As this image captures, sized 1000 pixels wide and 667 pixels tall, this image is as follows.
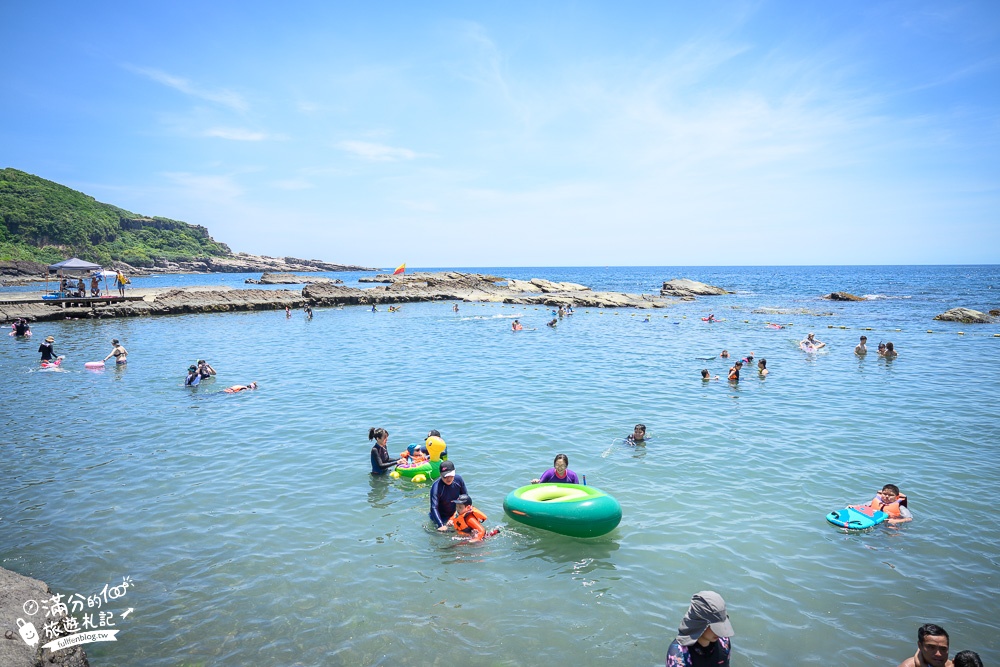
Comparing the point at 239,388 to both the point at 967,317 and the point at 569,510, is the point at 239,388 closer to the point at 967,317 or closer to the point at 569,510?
the point at 569,510

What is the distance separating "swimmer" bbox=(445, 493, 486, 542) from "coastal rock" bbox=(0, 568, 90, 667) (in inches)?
189

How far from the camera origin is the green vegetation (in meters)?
103

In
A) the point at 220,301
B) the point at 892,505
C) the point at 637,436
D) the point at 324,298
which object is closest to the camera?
the point at 892,505

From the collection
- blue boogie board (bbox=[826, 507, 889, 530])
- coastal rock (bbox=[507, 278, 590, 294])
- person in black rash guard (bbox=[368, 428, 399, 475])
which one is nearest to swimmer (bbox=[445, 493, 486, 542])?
person in black rash guard (bbox=[368, 428, 399, 475])

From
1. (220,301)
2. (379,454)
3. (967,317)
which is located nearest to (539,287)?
(220,301)

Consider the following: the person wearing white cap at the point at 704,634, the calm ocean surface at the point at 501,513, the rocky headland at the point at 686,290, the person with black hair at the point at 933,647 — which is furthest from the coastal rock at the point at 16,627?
the rocky headland at the point at 686,290

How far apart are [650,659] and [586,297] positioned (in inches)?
2020

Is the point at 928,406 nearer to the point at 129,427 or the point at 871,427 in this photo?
the point at 871,427

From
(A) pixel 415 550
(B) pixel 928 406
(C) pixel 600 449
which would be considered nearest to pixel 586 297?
(B) pixel 928 406

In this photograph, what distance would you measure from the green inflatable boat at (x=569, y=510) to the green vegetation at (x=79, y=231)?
385 ft

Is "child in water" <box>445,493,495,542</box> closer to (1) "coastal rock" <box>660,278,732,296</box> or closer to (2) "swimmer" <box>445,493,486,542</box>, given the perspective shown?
(2) "swimmer" <box>445,493,486,542</box>

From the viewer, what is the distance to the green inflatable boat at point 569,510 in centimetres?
818

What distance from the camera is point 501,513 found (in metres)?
9.37

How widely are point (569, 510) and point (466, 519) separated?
1.70 m
